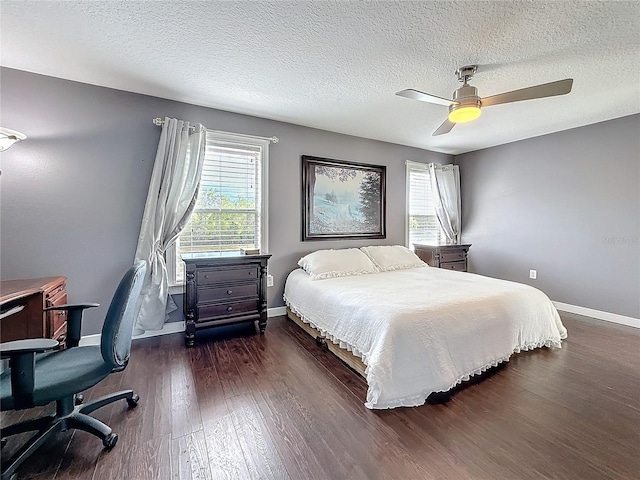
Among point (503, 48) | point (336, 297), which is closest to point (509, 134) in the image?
point (503, 48)

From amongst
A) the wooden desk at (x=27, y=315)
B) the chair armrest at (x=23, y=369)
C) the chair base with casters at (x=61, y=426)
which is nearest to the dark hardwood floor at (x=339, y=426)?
the chair base with casters at (x=61, y=426)

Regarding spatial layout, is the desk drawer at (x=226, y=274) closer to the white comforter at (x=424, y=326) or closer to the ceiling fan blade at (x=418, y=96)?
the white comforter at (x=424, y=326)

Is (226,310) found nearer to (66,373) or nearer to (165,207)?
(165,207)

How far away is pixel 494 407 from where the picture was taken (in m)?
1.83

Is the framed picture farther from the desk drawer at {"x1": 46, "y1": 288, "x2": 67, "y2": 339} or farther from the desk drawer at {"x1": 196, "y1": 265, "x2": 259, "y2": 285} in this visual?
the desk drawer at {"x1": 46, "y1": 288, "x2": 67, "y2": 339}

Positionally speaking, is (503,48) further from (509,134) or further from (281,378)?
(281,378)

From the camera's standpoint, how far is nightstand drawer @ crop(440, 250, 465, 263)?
14.6 ft

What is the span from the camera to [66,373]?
1.42m

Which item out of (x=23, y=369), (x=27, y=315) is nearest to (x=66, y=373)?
(x=23, y=369)

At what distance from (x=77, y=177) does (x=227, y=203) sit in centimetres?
139

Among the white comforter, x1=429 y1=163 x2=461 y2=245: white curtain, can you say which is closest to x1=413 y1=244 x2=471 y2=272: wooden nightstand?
x1=429 y1=163 x2=461 y2=245: white curtain

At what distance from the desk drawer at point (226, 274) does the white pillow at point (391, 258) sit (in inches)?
63.6

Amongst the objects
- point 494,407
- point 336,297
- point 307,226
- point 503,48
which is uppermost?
point 503,48

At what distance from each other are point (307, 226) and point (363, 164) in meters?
1.34
